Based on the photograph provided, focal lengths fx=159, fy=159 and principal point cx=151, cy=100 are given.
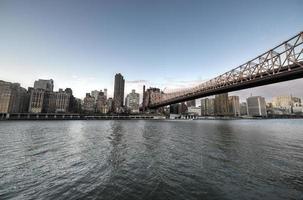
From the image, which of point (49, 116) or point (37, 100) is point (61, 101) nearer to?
point (37, 100)

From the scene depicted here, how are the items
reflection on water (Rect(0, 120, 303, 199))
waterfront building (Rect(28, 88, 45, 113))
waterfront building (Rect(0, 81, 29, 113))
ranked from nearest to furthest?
reflection on water (Rect(0, 120, 303, 199))
waterfront building (Rect(0, 81, 29, 113))
waterfront building (Rect(28, 88, 45, 113))

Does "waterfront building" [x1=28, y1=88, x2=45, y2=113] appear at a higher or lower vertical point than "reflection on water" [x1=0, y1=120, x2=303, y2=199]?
higher

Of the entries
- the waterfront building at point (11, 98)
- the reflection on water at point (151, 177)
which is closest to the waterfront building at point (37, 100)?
the waterfront building at point (11, 98)

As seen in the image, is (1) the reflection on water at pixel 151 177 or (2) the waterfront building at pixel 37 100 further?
(2) the waterfront building at pixel 37 100

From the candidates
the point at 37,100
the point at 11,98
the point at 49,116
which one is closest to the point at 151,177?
the point at 49,116

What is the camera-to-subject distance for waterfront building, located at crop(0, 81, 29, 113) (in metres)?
140

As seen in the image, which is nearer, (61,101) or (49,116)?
(49,116)

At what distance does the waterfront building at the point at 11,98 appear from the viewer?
140m

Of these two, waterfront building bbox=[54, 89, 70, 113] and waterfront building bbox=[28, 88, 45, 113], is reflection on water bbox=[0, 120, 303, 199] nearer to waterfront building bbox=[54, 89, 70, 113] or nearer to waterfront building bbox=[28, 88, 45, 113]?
waterfront building bbox=[28, 88, 45, 113]

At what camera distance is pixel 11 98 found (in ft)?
475

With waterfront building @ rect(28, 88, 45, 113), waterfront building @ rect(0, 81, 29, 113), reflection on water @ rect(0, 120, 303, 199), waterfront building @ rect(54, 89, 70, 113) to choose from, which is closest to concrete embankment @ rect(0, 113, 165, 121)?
waterfront building @ rect(0, 81, 29, 113)

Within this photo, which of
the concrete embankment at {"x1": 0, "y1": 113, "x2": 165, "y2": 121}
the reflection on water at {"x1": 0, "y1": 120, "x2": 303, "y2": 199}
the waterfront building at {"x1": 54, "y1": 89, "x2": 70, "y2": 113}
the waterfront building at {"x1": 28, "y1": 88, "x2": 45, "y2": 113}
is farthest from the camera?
the waterfront building at {"x1": 54, "y1": 89, "x2": 70, "y2": 113}

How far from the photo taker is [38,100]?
522 ft

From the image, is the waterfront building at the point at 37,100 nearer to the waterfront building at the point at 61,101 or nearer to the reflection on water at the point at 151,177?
the waterfront building at the point at 61,101
